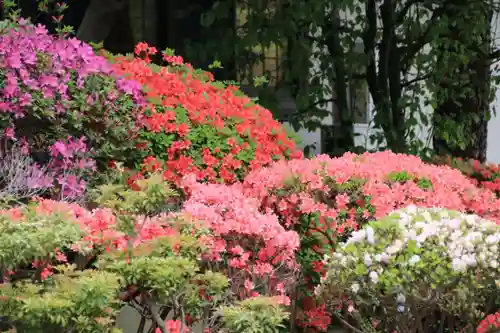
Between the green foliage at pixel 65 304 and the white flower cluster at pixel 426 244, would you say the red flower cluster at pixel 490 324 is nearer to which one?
the white flower cluster at pixel 426 244

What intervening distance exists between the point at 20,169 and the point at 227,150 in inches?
67.1

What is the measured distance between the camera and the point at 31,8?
10203 mm

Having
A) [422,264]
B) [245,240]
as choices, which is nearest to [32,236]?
[245,240]

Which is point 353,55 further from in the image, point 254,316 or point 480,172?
point 254,316

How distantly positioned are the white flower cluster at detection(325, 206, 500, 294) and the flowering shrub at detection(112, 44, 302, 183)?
1.79m

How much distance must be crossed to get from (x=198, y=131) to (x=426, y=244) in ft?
7.88

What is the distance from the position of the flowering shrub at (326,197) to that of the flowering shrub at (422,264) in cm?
114

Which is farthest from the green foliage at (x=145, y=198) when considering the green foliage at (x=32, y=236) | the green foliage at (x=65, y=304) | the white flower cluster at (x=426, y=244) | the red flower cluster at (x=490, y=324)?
the red flower cluster at (x=490, y=324)

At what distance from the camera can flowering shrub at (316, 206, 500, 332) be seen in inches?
191

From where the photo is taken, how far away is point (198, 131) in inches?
266

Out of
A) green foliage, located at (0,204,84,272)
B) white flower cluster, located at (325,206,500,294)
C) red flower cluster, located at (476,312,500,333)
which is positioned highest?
green foliage, located at (0,204,84,272)

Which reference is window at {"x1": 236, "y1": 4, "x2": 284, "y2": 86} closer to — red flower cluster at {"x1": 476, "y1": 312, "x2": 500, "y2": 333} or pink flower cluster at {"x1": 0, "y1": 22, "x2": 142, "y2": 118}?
pink flower cluster at {"x1": 0, "y1": 22, "x2": 142, "y2": 118}

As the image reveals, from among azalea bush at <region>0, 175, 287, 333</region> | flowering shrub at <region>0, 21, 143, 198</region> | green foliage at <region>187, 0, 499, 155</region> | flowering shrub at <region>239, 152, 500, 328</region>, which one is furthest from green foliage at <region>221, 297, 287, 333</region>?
green foliage at <region>187, 0, 499, 155</region>

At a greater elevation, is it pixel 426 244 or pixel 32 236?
pixel 32 236
